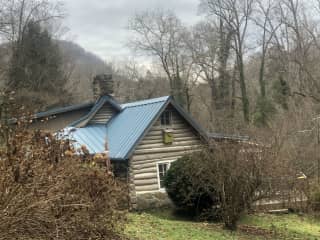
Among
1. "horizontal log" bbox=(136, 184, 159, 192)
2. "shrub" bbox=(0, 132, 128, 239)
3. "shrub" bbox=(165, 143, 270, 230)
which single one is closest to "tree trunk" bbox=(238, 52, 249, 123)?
"horizontal log" bbox=(136, 184, 159, 192)

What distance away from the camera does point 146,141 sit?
18.1 metres

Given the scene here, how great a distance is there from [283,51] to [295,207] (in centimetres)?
2206

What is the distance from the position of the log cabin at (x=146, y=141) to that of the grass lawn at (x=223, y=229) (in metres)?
1.35

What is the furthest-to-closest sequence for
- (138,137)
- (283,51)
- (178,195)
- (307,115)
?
(283,51), (307,115), (138,137), (178,195)

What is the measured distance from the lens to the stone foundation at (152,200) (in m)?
17.4

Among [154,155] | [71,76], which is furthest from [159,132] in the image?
[71,76]

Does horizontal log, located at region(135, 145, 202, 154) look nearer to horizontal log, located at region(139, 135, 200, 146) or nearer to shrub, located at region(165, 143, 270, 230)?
horizontal log, located at region(139, 135, 200, 146)

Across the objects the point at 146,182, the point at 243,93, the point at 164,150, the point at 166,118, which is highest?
the point at 243,93

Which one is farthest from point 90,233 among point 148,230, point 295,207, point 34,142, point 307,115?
point 307,115

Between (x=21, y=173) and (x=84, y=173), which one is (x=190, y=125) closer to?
(x=84, y=173)

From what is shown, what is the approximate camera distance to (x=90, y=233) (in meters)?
7.54

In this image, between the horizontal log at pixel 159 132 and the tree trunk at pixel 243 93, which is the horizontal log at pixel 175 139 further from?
the tree trunk at pixel 243 93

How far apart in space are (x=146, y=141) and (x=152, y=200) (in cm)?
268

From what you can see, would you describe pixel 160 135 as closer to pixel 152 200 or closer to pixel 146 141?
pixel 146 141
